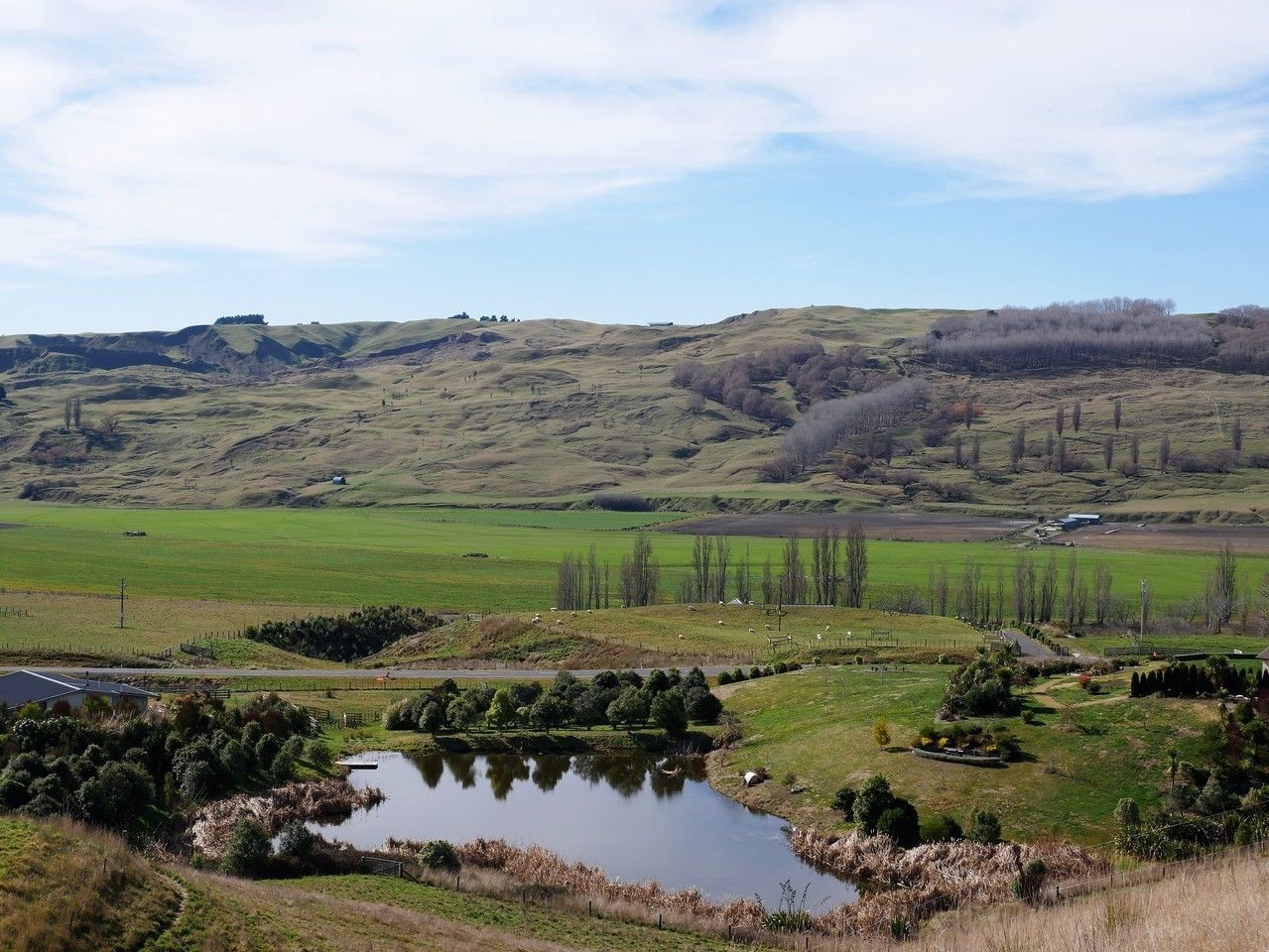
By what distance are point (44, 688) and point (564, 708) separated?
28448 mm

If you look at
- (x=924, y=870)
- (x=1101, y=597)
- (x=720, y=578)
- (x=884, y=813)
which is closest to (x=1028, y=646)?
(x=1101, y=597)

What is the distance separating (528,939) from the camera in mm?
37062

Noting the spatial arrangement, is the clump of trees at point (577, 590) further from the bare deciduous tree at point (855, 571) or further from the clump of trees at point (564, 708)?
the clump of trees at point (564, 708)

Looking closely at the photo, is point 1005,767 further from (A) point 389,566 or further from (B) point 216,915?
(A) point 389,566

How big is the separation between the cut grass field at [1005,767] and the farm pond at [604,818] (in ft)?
9.94

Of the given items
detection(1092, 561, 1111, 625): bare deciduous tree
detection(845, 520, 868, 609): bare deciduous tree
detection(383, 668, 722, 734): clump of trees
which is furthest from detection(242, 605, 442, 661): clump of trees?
detection(1092, 561, 1111, 625): bare deciduous tree

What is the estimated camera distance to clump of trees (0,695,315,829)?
47875mm

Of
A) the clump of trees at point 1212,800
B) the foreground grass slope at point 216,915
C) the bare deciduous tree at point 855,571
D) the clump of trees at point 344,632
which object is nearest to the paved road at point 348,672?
the clump of trees at point 344,632

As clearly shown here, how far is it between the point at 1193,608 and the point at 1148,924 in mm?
110472

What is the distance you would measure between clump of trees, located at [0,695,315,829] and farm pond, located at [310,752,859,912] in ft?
17.4

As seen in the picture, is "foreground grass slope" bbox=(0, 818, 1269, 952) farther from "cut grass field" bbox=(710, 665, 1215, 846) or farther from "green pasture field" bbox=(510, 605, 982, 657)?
"green pasture field" bbox=(510, 605, 982, 657)

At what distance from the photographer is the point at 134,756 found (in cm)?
5409

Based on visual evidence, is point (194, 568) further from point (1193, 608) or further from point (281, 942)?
point (281, 942)

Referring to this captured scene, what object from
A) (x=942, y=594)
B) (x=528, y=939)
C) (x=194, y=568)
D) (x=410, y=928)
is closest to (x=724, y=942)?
(x=528, y=939)
